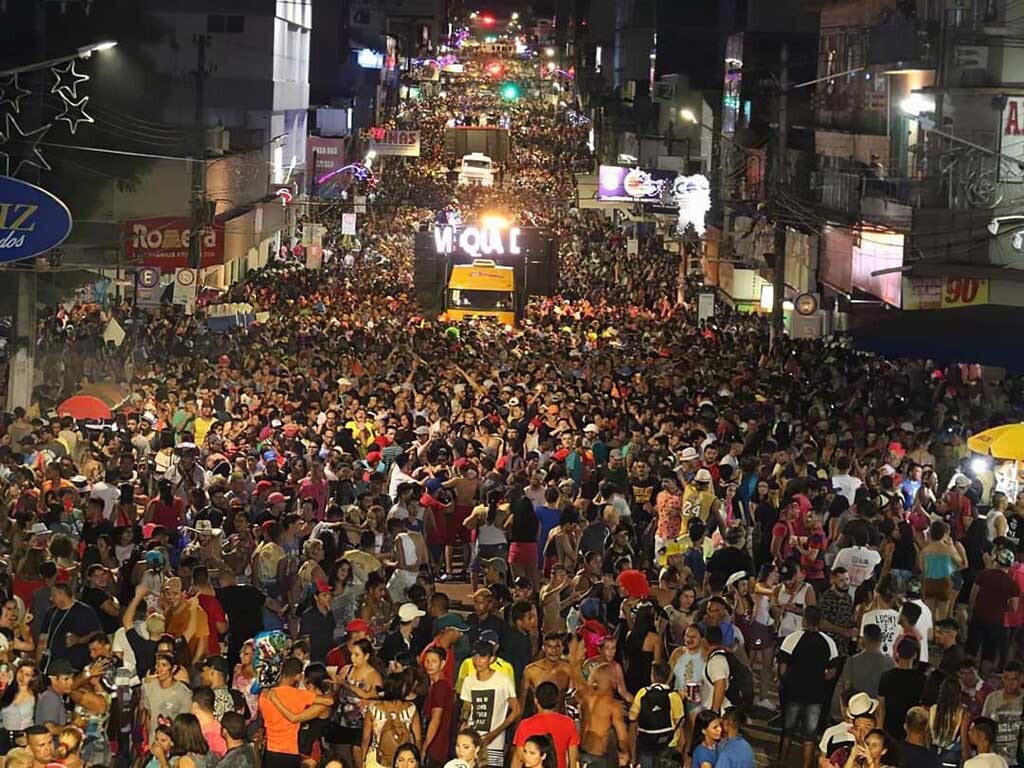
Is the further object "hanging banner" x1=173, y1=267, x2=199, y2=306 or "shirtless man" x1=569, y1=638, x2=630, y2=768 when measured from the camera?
Answer: "hanging banner" x1=173, y1=267, x2=199, y2=306

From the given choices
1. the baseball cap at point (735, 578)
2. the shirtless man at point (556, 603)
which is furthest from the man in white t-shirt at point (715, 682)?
the baseball cap at point (735, 578)

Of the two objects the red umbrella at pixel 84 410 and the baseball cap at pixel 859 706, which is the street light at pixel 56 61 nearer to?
the red umbrella at pixel 84 410

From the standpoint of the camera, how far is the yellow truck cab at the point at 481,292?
45.0 metres

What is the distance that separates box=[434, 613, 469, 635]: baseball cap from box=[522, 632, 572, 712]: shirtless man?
898 mm

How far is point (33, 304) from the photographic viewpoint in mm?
25719

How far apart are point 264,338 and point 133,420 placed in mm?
12578

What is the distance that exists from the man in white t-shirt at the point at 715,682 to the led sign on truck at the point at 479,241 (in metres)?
34.7

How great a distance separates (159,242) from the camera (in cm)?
3888

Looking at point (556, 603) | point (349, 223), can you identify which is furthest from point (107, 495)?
point (349, 223)

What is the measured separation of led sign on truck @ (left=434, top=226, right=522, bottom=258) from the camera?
4584 centimetres

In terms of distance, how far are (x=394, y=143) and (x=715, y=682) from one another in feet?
259

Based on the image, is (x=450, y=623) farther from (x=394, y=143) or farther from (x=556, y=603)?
(x=394, y=143)

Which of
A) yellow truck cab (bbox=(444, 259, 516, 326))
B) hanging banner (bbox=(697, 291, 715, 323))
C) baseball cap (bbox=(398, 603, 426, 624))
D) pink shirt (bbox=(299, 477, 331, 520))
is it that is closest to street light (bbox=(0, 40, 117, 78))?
pink shirt (bbox=(299, 477, 331, 520))

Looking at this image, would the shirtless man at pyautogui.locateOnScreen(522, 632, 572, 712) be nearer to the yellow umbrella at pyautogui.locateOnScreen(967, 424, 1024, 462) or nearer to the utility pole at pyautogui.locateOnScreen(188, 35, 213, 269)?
the yellow umbrella at pyautogui.locateOnScreen(967, 424, 1024, 462)
